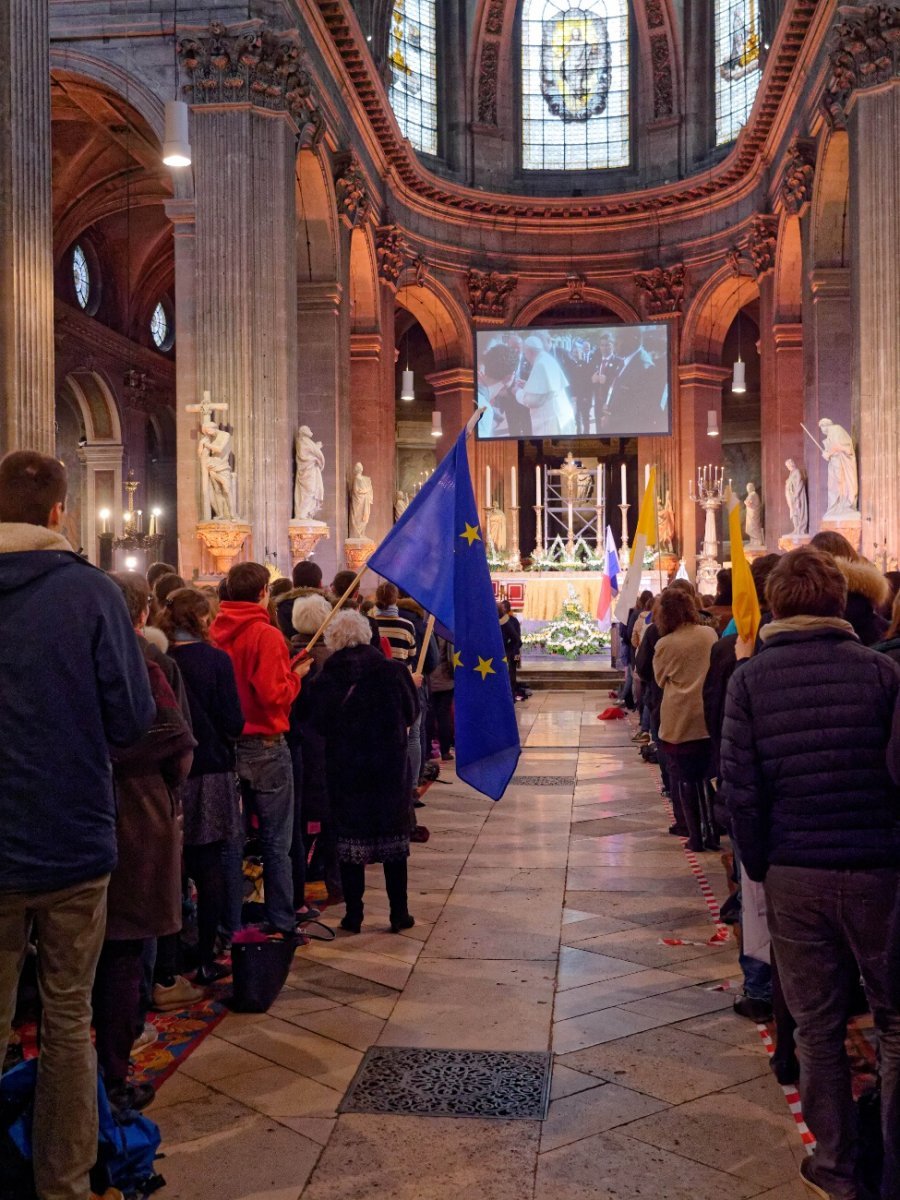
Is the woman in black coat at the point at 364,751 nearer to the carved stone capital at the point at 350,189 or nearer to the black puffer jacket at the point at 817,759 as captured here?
the black puffer jacket at the point at 817,759

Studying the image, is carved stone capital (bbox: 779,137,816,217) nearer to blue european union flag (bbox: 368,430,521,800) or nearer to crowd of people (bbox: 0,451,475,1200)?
crowd of people (bbox: 0,451,475,1200)

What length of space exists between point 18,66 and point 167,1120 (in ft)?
20.7

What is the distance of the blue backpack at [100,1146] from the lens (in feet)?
11.4

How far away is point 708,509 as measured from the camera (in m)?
30.0

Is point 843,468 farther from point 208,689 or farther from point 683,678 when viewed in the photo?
point 208,689

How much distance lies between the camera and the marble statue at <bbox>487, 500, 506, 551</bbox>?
31734 mm

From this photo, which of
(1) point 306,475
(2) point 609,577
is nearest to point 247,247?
(1) point 306,475

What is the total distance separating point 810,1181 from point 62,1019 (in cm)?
216

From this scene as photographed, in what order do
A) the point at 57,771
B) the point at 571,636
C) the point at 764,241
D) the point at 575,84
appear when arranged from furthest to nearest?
the point at 575,84
the point at 764,241
the point at 571,636
the point at 57,771

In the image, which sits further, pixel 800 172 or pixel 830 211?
pixel 800 172

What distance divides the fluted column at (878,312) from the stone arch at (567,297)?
14838mm

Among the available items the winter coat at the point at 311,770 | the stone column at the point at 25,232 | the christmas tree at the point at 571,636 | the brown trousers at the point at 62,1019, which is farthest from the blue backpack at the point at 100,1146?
the christmas tree at the point at 571,636

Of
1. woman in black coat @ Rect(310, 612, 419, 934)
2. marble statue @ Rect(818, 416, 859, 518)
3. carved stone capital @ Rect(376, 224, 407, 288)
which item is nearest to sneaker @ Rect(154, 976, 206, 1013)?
woman in black coat @ Rect(310, 612, 419, 934)

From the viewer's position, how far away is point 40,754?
10.8 ft
